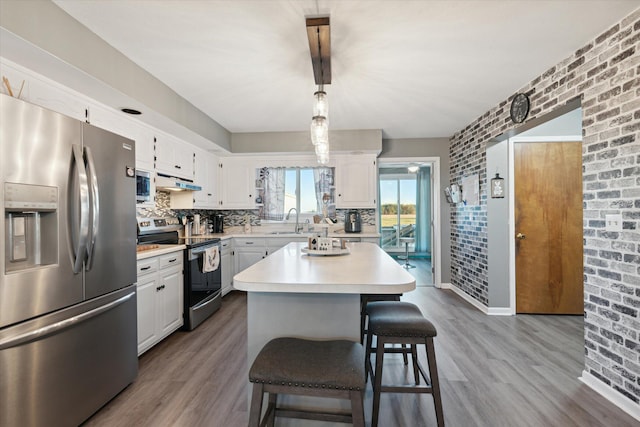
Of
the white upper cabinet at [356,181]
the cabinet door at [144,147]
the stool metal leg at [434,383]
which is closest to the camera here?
the stool metal leg at [434,383]

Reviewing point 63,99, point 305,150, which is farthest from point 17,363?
point 305,150

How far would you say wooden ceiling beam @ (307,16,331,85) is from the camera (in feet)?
5.47

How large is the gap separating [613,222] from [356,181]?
304 cm

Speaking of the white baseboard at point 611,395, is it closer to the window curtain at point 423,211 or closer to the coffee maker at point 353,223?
the coffee maker at point 353,223

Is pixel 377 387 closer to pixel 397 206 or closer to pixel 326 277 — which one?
pixel 326 277

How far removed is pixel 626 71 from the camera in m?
1.75

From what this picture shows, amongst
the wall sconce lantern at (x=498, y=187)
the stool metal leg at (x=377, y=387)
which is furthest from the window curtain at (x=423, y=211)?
the stool metal leg at (x=377, y=387)

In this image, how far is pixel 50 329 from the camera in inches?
55.3

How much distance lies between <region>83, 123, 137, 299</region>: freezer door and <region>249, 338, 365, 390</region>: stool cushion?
121cm

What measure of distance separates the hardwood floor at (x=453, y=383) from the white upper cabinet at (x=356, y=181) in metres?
2.09

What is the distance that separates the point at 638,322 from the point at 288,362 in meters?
2.07

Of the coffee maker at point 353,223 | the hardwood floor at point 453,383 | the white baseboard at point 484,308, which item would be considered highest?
the coffee maker at point 353,223

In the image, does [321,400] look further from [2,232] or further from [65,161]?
[65,161]

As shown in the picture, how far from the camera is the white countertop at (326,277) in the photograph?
48.7 inches
